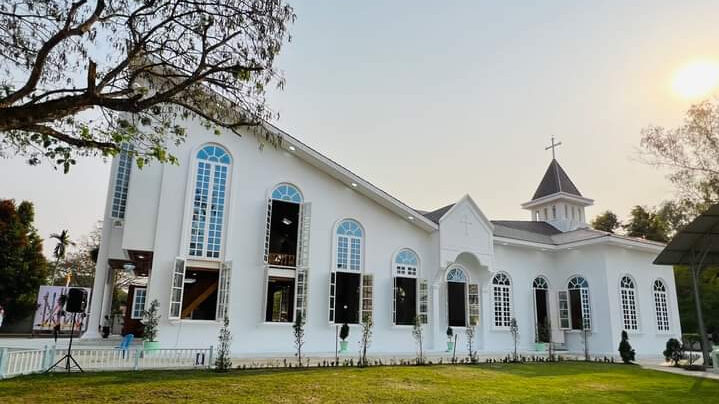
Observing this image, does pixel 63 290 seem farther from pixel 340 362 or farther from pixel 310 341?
pixel 340 362

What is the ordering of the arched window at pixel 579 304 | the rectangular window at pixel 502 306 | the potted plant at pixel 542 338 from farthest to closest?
the arched window at pixel 579 304 → the rectangular window at pixel 502 306 → the potted plant at pixel 542 338

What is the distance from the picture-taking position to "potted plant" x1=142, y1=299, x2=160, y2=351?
12031mm

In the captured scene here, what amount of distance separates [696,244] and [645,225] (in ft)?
83.0

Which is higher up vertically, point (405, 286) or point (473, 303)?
point (405, 286)

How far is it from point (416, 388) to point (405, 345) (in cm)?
700

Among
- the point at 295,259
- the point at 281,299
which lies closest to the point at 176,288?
the point at 295,259

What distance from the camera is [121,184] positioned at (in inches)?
535

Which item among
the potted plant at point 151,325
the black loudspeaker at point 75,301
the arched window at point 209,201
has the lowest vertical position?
the potted plant at point 151,325

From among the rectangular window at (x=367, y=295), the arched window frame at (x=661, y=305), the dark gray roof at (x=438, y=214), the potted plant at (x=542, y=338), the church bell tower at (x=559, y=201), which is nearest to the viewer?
the rectangular window at (x=367, y=295)

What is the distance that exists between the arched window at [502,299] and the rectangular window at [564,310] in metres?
2.64

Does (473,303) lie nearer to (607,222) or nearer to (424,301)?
(424,301)

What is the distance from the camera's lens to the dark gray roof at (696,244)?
45.6 ft

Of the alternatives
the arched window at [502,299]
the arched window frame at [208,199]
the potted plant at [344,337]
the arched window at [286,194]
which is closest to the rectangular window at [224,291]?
the arched window frame at [208,199]

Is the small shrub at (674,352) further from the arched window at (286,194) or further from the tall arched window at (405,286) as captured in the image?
the arched window at (286,194)
